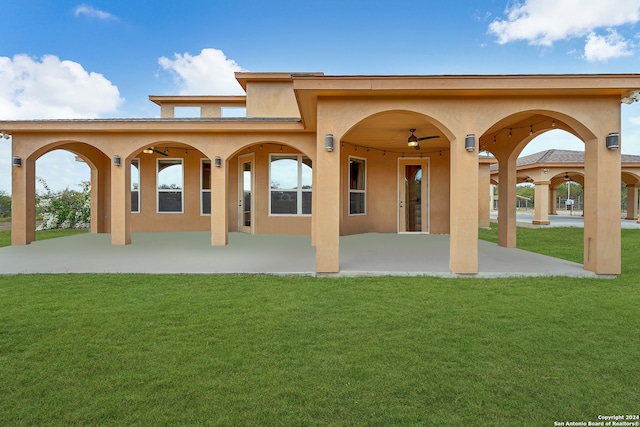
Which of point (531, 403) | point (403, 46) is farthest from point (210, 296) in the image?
point (403, 46)

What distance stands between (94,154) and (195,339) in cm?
1113

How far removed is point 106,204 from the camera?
11586mm

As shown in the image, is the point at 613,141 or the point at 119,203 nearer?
the point at 613,141

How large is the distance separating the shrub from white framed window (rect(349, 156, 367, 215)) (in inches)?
466

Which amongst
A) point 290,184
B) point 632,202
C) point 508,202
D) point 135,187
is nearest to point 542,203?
point 632,202

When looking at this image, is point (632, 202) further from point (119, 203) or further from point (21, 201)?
point (21, 201)

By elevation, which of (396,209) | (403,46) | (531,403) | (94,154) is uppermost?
(403,46)

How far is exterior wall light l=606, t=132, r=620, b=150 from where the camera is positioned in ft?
16.1

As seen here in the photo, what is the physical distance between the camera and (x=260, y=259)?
20.9ft

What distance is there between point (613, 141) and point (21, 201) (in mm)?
12824

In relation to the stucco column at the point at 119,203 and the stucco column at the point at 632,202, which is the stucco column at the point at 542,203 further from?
the stucco column at the point at 119,203

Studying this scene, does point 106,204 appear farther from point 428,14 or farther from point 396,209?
point 428,14

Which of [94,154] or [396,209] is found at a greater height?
[94,154]

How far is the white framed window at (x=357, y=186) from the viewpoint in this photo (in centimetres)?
A: 1077
